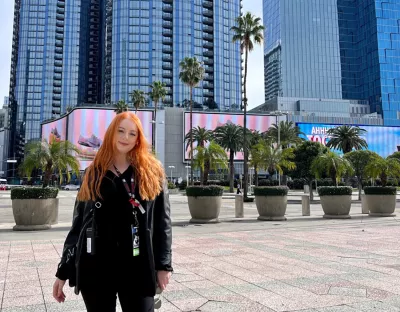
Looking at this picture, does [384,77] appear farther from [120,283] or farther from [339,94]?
[120,283]

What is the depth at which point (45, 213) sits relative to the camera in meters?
11.7

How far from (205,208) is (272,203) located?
300cm

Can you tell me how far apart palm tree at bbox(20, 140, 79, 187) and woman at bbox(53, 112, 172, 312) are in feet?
36.7

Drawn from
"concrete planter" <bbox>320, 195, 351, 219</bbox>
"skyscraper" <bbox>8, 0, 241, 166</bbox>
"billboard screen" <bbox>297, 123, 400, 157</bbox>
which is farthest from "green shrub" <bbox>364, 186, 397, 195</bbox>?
"skyscraper" <bbox>8, 0, 241, 166</bbox>

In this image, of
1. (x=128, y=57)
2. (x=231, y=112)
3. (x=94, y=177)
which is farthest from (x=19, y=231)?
(x=128, y=57)

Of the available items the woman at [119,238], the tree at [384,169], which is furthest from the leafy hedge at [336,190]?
the woman at [119,238]

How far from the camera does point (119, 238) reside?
2.15 metres

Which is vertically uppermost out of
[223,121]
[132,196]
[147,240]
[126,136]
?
[223,121]

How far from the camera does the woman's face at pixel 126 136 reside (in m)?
2.44

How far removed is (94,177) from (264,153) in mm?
26866

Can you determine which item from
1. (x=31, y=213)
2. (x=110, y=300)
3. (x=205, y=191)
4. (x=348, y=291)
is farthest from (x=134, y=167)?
(x=205, y=191)

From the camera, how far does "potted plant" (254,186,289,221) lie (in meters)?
14.9

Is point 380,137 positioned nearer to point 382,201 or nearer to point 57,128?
point 57,128

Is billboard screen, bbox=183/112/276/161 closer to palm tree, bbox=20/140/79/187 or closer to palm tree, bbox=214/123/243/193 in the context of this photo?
palm tree, bbox=214/123/243/193
